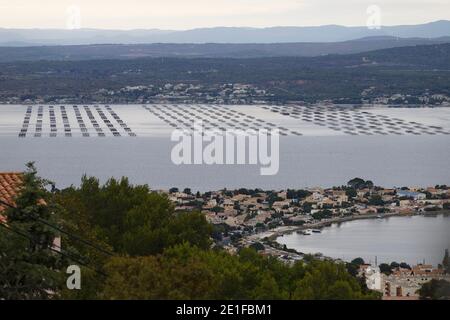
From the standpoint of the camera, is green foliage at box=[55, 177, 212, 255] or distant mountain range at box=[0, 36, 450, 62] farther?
distant mountain range at box=[0, 36, 450, 62]

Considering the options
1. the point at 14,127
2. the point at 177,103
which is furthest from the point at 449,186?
the point at 177,103

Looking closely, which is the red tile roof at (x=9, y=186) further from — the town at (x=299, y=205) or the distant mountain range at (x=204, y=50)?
the distant mountain range at (x=204, y=50)

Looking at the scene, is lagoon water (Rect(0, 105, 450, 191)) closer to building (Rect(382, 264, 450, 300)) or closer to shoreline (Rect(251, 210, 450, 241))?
shoreline (Rect(251, 210, 450, 241))

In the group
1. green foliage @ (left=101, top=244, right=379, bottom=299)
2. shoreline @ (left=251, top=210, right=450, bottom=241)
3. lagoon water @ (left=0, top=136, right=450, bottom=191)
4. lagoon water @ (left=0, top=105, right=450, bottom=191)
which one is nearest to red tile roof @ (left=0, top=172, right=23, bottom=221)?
green foliage @ (left=101, top=244, right=379, bottom=299)

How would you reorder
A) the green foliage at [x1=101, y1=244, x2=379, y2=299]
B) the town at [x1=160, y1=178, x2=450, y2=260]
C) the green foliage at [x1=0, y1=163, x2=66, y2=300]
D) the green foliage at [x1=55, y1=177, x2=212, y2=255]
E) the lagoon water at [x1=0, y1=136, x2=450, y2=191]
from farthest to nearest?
the lagoon water at [x1=0, y1=136, x2=450, y2=191]
the town at [x1=160, y1=178, x2=450, y2=260]
the green foliage at [x1=55, y1=177, x2=212, y2=255]
the green foliage at [x1=0, y1=163, x2=66, y2=300]
the green foliage at [x1=101, y1=244, x2=379, y2=299]

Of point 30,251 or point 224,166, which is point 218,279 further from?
point 224,166

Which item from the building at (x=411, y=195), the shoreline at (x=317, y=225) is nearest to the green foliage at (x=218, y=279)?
the shoreline at (x=317, y=225)
